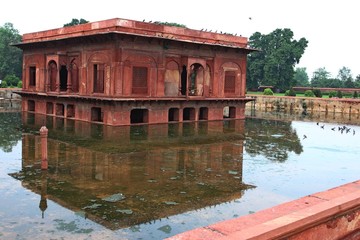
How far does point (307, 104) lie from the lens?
→ 37.9 meters

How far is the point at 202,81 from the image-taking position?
2367 cm

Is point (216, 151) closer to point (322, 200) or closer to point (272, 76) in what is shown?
point (322, 200)

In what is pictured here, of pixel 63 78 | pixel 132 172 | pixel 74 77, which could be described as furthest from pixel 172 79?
pixel 132 172

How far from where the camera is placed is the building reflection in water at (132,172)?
285 inches

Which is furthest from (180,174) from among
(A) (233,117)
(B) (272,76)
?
(B) (272,76)

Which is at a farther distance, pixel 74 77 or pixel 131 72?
pixel 74 77

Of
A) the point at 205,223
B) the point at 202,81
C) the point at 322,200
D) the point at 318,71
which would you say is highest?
the point at 318,71

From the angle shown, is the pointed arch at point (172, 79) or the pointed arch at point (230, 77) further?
the pointed arch at point (230, 77)

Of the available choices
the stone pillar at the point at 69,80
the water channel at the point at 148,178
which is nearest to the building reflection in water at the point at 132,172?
the water channel at the point at 148,178

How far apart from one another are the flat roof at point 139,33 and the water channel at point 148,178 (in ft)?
17.4

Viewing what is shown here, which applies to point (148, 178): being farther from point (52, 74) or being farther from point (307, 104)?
point (307, 104)

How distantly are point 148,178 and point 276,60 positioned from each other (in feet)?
153

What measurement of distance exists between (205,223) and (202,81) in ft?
58.0

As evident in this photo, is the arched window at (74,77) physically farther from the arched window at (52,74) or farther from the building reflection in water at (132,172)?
the building reflection in water at (132,172)
